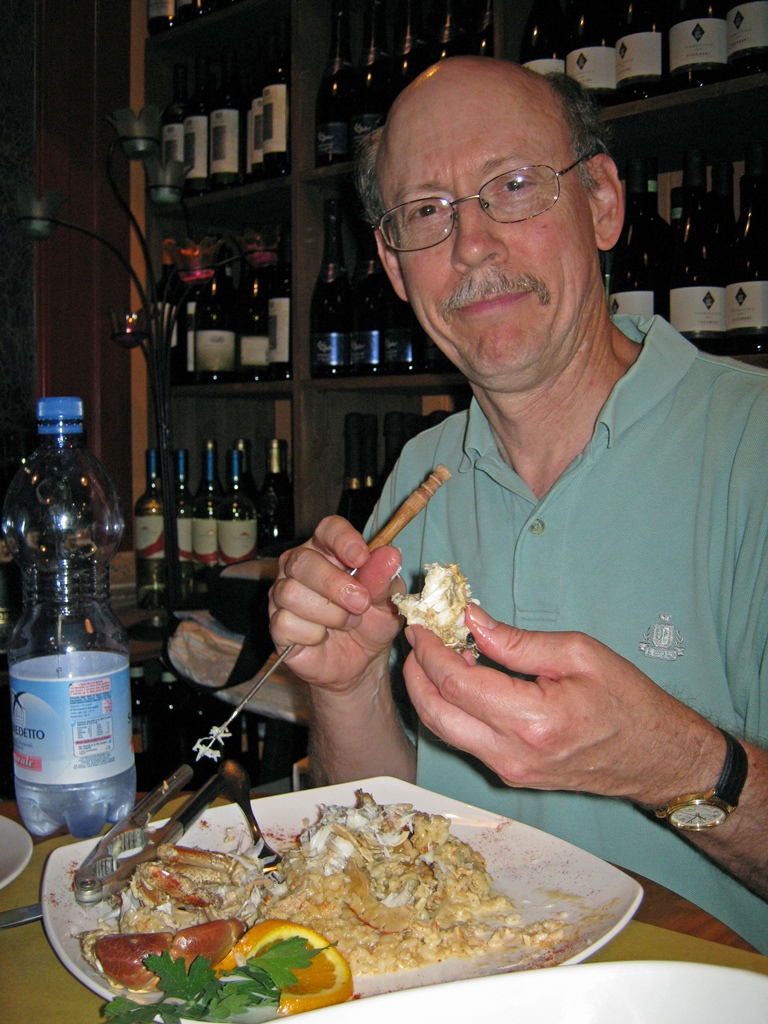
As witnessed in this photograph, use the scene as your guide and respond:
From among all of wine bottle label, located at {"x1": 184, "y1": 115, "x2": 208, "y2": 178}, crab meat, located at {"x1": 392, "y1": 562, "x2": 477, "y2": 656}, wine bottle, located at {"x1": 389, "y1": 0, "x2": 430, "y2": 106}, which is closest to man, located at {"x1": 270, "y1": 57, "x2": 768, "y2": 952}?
crab meat, located at {"x1": 392, "y1": 562, "x2": 477, "y2": 656}

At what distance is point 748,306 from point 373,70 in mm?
1354

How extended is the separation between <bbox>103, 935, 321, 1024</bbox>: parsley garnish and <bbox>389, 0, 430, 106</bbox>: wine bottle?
231cm

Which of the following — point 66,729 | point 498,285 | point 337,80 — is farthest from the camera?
point 337,80

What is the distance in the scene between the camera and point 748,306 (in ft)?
5.60

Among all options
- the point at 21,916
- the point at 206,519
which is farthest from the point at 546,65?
the point at 21,916

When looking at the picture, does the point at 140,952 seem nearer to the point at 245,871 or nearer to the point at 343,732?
the point at 245,871

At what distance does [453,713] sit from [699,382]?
711mm

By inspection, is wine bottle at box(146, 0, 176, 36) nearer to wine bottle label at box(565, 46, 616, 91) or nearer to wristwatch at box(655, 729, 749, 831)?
wine bottle label at box(565, 46, 616, 91)

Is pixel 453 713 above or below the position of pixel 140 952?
above

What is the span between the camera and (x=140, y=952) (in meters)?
0.65

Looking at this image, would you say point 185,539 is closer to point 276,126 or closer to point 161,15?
point 276,126

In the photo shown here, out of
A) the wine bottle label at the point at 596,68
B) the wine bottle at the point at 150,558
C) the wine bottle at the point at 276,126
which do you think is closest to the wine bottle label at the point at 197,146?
the wine bottle at the point at 276,126

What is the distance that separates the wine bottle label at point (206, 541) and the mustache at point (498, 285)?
1.64 metres

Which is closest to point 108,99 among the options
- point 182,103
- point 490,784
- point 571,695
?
point 182,103
